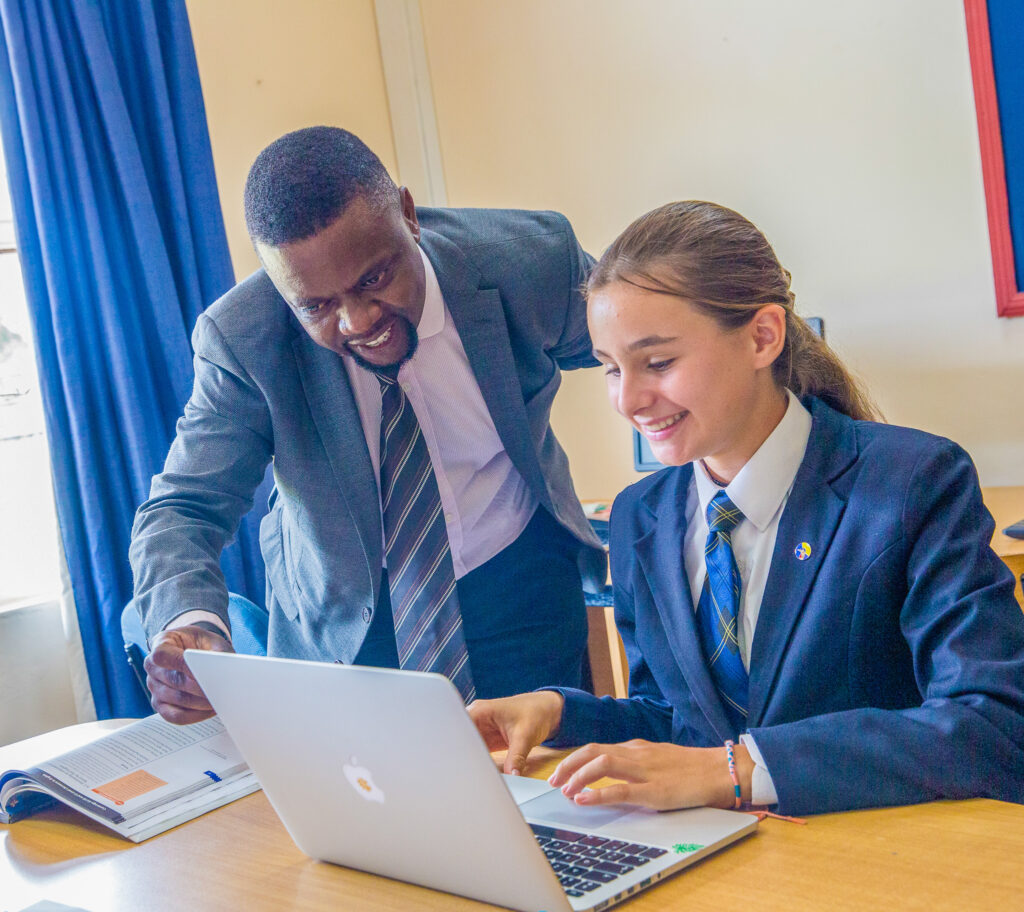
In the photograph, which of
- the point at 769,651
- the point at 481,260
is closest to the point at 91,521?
the point at 481,260

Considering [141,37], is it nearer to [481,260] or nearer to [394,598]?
[481,260]

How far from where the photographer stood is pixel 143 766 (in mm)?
1343

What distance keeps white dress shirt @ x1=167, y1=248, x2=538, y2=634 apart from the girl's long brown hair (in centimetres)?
35

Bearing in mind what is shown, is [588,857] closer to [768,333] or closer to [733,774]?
[733,774]

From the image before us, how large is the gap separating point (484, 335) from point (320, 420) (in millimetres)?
271

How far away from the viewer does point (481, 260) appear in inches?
64.1

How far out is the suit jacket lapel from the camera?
1596mm

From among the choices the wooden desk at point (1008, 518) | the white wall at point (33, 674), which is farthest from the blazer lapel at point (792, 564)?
the white wall at point (33, 674)

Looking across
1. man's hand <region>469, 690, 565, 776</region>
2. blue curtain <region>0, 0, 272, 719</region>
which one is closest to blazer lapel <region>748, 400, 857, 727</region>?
man's hand <region>469, 690, 565, 776</region>

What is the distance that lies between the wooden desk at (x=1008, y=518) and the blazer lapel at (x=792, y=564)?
70 cm

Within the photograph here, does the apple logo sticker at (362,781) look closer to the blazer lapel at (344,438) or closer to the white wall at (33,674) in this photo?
the blazer lapel at (344,438)

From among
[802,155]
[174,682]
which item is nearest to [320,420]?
[174,682]

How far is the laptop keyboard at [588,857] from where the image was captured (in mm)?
851

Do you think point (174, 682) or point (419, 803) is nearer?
point (419, 803)
